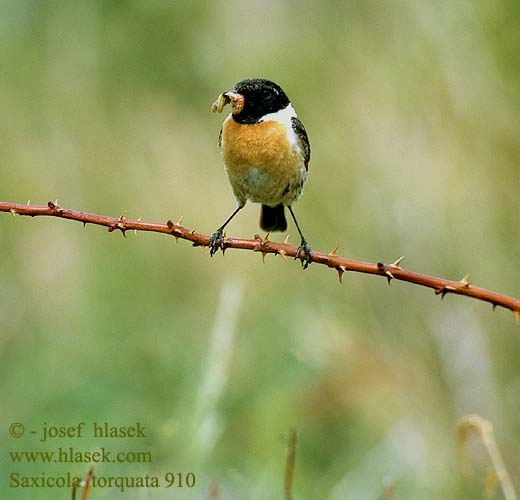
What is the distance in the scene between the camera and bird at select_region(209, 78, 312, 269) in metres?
4.36

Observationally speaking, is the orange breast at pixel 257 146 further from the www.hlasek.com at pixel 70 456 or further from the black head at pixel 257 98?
the www.hlasek.com at pixel 70 456

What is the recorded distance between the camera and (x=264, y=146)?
447cm

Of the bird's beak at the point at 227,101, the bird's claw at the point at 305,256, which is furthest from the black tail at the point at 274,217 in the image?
the bird's beak at the point at 227,101

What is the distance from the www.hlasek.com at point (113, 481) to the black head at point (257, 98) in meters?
1.63

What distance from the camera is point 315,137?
7012 millimetres

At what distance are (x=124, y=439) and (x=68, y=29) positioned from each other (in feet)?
11.7

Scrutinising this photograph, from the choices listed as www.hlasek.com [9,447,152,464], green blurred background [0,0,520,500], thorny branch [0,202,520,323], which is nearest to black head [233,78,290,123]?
green blurred background [0,0,520,500]

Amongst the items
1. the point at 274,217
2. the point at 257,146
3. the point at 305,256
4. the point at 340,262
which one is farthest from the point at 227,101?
the point at 274,217

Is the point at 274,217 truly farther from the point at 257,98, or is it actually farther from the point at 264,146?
the point at 257,98

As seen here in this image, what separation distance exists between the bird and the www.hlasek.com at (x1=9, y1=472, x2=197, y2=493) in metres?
1.02

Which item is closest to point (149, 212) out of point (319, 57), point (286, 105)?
point (319, 57)

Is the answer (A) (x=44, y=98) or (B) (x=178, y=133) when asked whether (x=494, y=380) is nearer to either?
(B) (x=178, y=133)

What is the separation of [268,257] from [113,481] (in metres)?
3.28

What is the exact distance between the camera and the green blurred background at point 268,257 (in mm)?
4891
